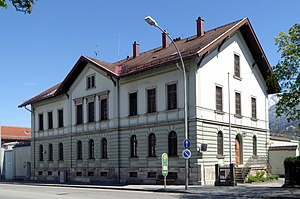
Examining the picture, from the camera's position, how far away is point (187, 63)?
3067 cm

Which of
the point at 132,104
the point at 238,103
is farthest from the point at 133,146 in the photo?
the point at 238,103

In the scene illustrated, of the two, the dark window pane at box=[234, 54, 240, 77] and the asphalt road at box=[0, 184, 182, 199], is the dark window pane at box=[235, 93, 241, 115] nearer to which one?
the dark window pane at box=[234, 54, 240, 77]

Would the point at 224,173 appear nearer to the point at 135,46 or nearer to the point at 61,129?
the point at 135,46

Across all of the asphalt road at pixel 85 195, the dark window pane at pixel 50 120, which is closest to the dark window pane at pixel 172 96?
the asphalt road at pixel 85 195

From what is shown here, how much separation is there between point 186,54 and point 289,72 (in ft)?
29.2

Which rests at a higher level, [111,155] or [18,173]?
[111,155]

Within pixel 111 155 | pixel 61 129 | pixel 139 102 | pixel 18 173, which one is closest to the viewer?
pixel 139 102

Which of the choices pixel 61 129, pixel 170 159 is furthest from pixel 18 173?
pixel 170 159

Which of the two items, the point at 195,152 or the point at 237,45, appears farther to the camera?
the point at 237,45

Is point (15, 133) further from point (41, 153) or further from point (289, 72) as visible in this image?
point (289, 72)

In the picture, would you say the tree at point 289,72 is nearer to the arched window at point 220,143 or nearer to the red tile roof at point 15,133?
the arched window at point 220,143

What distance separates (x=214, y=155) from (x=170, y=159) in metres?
3.09

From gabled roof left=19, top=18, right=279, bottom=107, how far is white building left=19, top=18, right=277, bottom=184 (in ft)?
0.30

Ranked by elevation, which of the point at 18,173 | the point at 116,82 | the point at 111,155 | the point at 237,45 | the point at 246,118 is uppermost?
the point at 237,45
